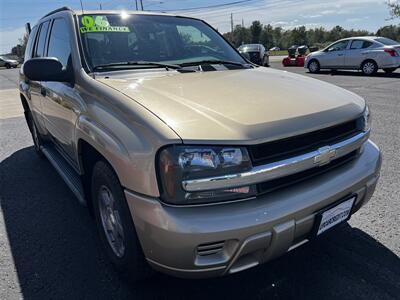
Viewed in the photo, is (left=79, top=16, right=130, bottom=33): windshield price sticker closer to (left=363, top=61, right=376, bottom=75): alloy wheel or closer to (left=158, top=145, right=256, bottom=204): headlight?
(left=158, top=145, right=256, bottom=204): headlight

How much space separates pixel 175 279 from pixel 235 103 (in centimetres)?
126

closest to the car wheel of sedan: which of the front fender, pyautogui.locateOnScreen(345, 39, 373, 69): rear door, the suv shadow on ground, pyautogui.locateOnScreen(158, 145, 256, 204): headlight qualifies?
pyautogui.locateOnScreen(345, 39, 373, 69): rear door

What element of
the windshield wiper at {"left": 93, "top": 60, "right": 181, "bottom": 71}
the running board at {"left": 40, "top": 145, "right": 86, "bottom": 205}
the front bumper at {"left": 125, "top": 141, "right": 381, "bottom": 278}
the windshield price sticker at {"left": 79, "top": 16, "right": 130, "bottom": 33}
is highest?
the windshield price sticker at {"left": 79, "top": 16, "right": 130, "bottom": 33}

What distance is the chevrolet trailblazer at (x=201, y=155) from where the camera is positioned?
1.82m

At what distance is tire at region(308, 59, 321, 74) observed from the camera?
1667 centimetres

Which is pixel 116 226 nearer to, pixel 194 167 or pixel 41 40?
pixel 194 167

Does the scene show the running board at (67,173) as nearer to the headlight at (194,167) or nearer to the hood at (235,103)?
the hood at (235,103)

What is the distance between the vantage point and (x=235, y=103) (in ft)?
7.22

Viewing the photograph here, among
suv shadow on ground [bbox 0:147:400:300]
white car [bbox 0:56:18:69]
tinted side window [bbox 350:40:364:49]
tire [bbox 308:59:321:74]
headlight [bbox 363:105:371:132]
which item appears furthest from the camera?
white car [bbox 0:56:18:69]

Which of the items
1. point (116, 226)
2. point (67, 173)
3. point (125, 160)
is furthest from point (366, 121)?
point (67, 173)

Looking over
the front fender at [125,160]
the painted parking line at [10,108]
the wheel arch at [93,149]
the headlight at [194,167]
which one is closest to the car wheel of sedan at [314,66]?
the painted parking line at [10,108]

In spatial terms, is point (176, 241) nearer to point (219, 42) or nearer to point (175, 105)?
point (175, 105)

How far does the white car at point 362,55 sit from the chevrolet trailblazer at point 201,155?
13.0m

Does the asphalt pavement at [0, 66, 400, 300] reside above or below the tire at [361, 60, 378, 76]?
above
